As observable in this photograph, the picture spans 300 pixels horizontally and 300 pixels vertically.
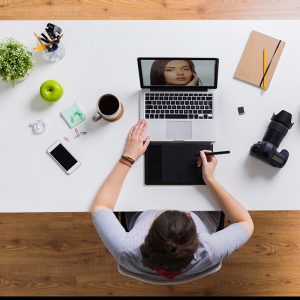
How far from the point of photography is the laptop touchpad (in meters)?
1.43

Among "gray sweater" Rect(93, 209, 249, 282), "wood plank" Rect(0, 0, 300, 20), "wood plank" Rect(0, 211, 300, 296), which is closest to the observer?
"gray sweater" Rect(93, 209, 249, 282)

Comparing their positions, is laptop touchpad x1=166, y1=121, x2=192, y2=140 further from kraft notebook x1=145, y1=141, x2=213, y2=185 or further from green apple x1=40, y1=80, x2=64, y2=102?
green apple x1=40, y1=80, x2=64, y2=102

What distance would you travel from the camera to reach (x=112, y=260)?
2020mm

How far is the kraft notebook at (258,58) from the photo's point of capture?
1444mm

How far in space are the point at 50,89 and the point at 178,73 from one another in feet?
1.60

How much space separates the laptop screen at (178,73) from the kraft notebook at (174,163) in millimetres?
220

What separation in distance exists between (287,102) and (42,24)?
1.00 metres

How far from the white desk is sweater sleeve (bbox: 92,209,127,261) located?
100 mm

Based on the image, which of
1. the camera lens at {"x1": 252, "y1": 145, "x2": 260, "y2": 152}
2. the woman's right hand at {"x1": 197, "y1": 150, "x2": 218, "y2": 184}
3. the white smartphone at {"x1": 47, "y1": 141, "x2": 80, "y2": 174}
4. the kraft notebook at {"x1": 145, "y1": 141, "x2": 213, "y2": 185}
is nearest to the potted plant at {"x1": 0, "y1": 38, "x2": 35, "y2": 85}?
the white smartphone at {"x1": 47, "y1": 141, "x2": 80, "y2": 174}

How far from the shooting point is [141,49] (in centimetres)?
148

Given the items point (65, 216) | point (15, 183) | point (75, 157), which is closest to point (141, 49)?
point (75, 157)

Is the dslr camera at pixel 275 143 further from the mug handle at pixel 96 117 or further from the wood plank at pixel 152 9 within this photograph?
the wood plank at pixel 152 9

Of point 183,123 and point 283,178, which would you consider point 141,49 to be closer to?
point 183,123

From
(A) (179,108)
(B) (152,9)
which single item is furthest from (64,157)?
(B) (152,9)
